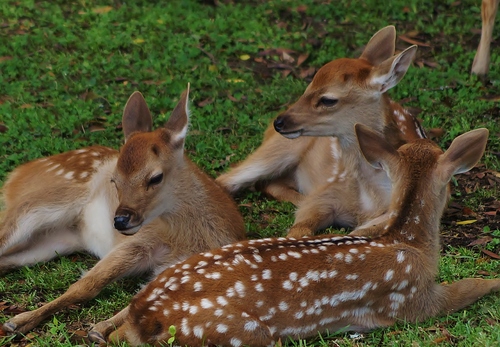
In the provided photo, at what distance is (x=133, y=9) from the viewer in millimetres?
10391

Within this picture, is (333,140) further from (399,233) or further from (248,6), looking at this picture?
(248,6)

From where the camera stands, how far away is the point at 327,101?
6.59m

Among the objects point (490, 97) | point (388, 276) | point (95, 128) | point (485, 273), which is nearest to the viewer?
point (388, 276)

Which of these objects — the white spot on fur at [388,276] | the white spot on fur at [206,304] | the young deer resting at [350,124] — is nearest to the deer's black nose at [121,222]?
the white spot on fur at [206,304]

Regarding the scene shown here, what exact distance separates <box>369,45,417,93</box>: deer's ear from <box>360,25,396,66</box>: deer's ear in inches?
17.8

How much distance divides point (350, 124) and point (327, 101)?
9.5 inches

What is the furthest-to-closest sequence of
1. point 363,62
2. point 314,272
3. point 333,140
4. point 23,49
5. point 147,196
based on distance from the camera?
1. point 23,49
2. point 333,140
3. point 363,62
4. point 147,196
5. point 314,272

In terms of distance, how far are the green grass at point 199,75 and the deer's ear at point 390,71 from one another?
3.83 feet

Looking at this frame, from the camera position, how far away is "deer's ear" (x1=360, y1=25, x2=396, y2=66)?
6.91 metres

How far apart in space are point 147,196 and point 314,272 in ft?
4.32

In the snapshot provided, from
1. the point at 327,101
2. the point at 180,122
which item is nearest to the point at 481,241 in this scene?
the point at 327,101

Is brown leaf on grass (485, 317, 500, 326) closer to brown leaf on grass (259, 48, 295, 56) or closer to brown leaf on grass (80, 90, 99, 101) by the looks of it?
brown leaf on grass (80, 90, 99, 101)

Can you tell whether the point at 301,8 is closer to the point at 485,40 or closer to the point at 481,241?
the point at 485,40

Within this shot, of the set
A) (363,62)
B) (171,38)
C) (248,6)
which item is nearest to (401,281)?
(363,62)
